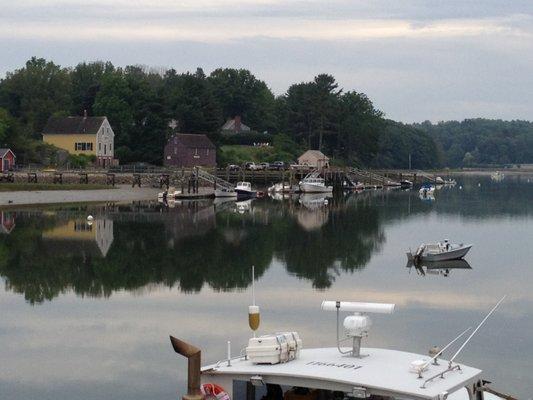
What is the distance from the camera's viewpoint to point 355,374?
15117 mm

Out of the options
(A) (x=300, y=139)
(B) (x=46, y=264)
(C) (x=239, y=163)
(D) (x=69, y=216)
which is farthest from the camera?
(A) (x=300, y=139)

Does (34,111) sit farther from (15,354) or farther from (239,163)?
(15,354)

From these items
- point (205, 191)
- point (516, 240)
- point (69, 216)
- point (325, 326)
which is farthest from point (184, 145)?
point (325, 326)

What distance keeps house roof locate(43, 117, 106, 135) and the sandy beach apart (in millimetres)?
20873

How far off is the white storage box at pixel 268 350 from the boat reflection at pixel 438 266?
29.5m

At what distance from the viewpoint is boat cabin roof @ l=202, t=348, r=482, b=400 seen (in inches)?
575

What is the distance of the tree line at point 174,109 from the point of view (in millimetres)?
129500

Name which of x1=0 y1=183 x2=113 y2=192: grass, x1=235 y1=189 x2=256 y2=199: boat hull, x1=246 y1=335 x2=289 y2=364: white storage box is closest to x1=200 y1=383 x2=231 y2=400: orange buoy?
x1=246 y1=335 x2=289 y2=364: white storage box

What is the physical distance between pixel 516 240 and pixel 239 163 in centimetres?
8585

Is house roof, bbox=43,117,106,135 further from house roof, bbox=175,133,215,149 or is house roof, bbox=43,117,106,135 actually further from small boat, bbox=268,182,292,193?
small boat, bbox=268,182,292,193

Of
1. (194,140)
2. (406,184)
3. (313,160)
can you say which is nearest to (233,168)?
(194,140)

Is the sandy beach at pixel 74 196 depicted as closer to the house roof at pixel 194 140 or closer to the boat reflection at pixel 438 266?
the house roof at pixel 194 140

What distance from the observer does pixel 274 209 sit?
88562 mm

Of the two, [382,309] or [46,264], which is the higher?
[382,309]
